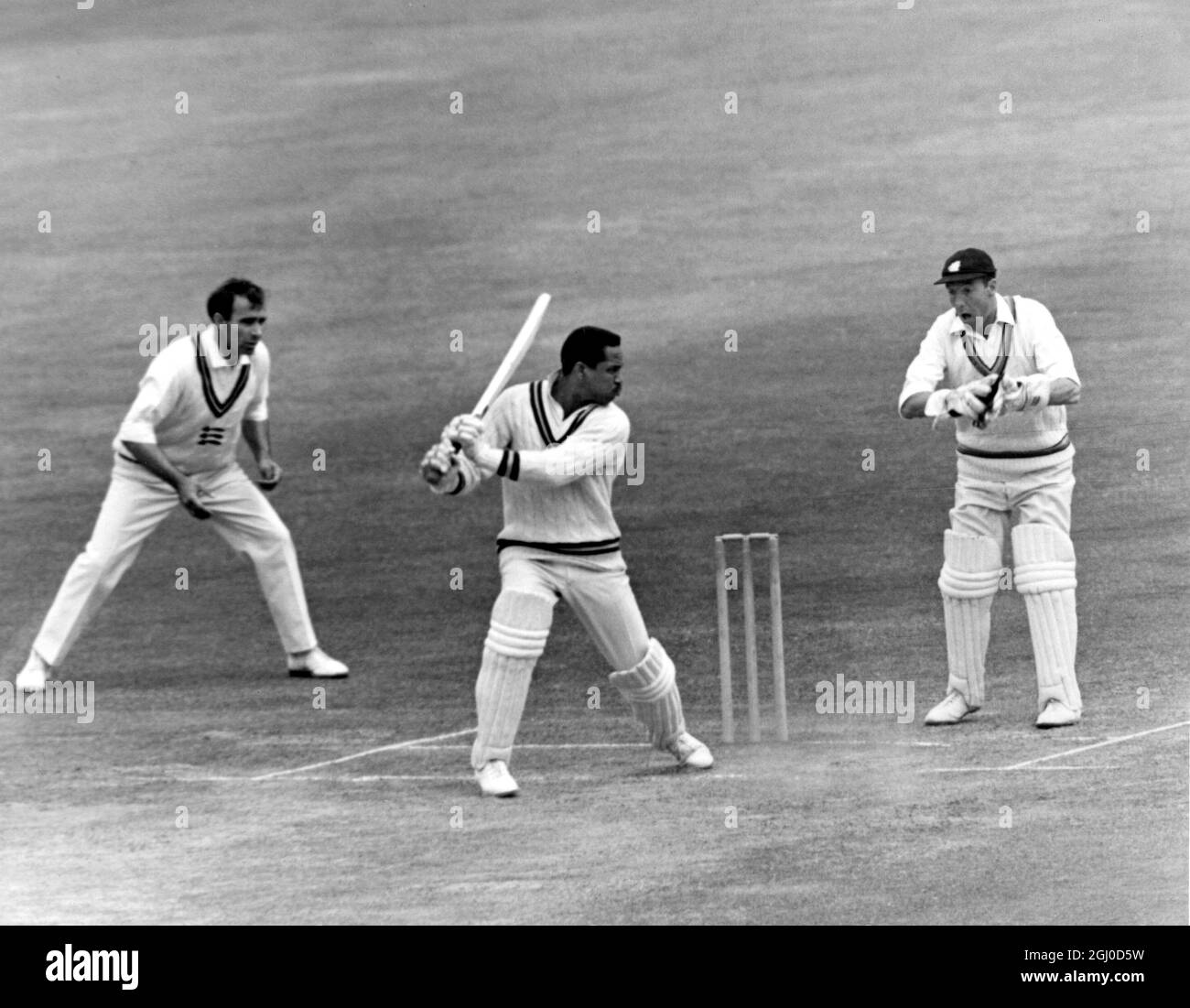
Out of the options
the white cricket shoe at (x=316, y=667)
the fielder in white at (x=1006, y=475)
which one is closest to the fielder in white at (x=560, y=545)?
the fielder in white at (x=1006, y=475)

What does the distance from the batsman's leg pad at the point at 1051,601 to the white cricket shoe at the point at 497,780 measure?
1770 mm

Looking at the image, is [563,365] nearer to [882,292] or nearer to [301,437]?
[882,292]

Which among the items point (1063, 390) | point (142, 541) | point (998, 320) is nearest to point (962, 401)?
point (1063, 390)

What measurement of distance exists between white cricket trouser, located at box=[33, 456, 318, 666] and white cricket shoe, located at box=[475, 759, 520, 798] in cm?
170

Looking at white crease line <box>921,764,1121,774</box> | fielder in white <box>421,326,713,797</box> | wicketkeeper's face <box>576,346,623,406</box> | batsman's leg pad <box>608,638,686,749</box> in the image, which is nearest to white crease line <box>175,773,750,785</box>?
batsman's leg pad <box>608,638,686,749</box>

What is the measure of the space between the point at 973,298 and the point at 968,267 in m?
0.11

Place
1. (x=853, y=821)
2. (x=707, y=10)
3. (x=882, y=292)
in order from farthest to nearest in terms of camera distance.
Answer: (x=707, y=10)
(x=882, y=292)
(x=853, y=821)

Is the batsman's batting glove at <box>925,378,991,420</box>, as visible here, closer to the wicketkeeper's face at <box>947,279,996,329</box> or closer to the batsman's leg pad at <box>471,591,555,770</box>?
the wicketkeeper's face at <box>947,279,996,329</box>
